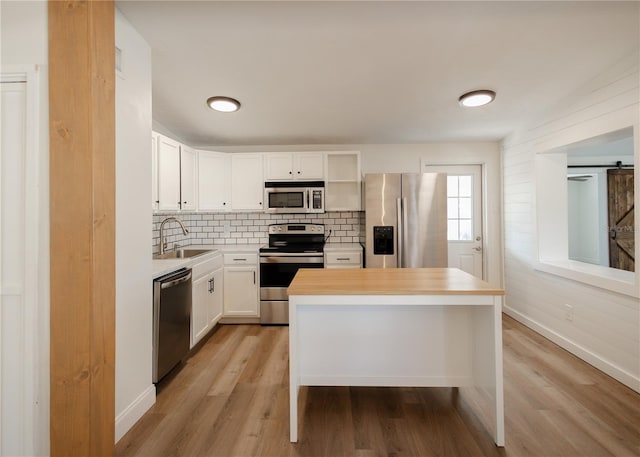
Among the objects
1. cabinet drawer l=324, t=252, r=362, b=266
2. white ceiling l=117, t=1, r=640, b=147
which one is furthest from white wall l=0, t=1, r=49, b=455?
cabinet drawer l=324, t=252, r=362, b=266

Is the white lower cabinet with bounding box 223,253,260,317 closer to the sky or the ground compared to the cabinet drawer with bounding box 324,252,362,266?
closer to the ground

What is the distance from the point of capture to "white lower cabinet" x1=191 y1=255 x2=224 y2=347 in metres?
2.79

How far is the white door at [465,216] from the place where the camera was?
4.20 metres

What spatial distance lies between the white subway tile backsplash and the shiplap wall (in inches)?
78.2

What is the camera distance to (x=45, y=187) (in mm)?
1446

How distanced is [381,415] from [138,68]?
2746mm

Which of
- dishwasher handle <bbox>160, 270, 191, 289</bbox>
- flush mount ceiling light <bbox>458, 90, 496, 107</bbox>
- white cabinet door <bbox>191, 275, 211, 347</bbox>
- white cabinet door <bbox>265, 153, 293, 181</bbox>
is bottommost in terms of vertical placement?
A: white cabinet door <bbox>191, 275, 211, 347</bbox>

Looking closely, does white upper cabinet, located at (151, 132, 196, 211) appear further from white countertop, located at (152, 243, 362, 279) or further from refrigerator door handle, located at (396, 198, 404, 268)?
refrigerator door handle, located at (396, 198, 404, 268)

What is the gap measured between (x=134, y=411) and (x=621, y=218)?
19.7 ft

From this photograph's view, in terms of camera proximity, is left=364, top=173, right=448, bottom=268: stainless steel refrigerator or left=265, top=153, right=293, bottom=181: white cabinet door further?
left=265, top=153, right=293, bottom=181: white cabinet door

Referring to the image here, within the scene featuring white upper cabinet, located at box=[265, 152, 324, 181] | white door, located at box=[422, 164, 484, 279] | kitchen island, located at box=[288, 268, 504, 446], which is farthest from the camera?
white door, located at box=[422, 164, 484, 279]

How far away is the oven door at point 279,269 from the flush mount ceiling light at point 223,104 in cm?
170

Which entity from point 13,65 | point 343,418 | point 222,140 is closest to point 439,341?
point 343,418

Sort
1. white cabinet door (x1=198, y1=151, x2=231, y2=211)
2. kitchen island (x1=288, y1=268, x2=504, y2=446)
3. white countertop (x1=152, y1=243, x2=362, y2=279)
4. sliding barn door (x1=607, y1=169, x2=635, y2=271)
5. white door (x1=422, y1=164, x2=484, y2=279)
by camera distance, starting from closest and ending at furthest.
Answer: kitchen island (x1=288, y1=268, x2=504, y2=446), white countertop (x1=152, y1=243, x2=362, y2=279), white cabinet door (x1=198, y1=151, x2=231, y2=211), sliding barn door (x1=607, y1=169, x2=635, y2=271), white door (x1=422, y1=164, x2=484, y2=279)
